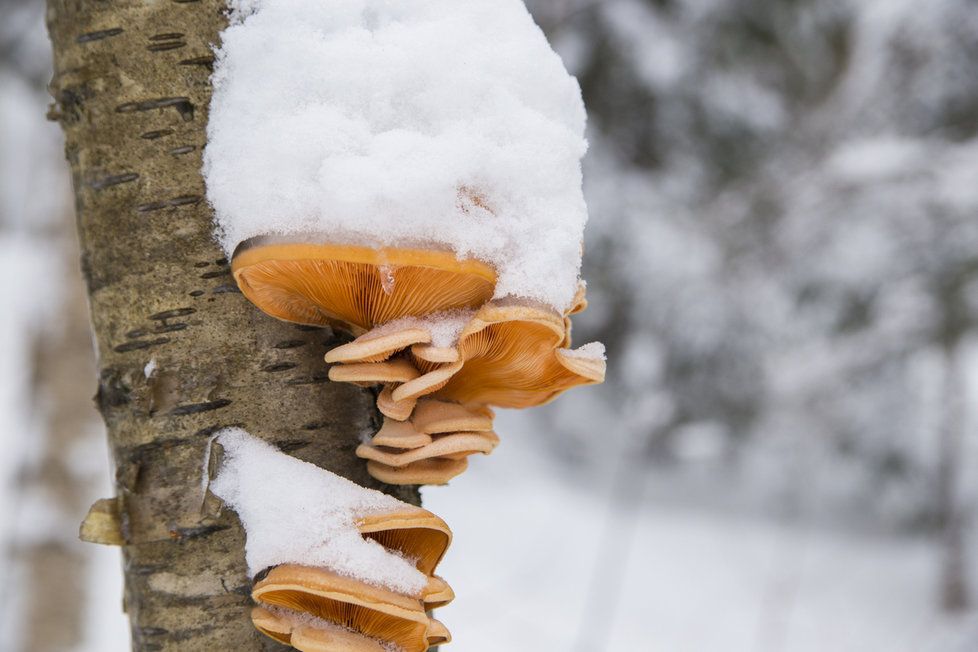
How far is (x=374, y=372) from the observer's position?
0.81m

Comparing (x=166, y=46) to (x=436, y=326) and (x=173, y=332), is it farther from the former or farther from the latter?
(x=436, y=326)

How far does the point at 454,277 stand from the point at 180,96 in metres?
0.37

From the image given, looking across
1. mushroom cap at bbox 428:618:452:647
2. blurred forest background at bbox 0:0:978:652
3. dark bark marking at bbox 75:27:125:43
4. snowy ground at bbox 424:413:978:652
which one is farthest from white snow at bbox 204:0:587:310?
snowy ground at bbox 424:413:978:652

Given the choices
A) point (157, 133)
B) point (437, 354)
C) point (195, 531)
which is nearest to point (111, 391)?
point (195, 531)

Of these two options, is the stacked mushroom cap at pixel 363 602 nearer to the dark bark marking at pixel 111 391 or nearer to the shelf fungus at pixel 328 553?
the shelf fungus at pixel 328 553

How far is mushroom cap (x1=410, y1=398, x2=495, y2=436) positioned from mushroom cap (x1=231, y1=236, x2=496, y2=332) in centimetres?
11

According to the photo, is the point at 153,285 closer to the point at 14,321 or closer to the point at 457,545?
the point at 457,545

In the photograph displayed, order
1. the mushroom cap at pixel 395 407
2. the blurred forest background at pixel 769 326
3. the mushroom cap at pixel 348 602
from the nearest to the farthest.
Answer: the mushroom cap at pixel 348 602, the mushroom cap at pixel 395 407, the blurred forest background at pixel 769 326

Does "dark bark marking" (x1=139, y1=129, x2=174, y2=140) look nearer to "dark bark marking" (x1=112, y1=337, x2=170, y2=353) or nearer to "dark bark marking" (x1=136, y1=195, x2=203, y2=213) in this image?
"dark bark marking" (x1=136, y1=195, x2=203, y2=213)

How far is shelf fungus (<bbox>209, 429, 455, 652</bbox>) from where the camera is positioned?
76cm

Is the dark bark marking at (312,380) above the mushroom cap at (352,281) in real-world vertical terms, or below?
below

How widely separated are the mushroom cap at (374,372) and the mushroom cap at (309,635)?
0.25 m

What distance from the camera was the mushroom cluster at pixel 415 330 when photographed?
0.77 metres

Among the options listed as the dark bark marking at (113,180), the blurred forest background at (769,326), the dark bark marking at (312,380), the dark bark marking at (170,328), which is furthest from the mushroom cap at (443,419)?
the blurred forest background at (769,326)
